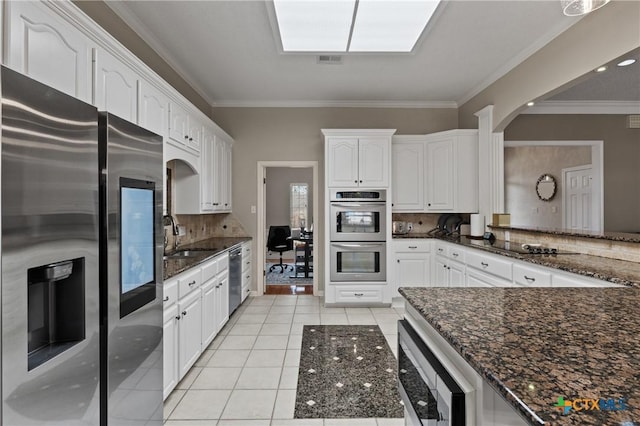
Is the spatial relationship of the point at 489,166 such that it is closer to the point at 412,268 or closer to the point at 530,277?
the point at 412,268

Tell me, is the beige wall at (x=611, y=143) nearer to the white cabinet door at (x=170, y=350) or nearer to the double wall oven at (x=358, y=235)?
the double wall oven at (x=358, y=235)

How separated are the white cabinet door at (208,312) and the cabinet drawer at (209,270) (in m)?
0.05

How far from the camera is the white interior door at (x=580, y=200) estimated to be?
17.2ft

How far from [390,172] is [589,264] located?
98.2 inches

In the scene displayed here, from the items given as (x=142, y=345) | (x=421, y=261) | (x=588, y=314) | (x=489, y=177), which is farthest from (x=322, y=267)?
(x=588, y=314)

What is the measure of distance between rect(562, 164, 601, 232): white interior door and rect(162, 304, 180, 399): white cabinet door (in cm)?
575

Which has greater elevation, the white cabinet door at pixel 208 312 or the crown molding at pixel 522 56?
the crown molding at pixel 522 56

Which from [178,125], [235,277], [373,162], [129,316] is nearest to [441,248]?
[373,162]

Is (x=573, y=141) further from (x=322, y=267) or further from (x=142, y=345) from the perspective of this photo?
(x=142, y=345)

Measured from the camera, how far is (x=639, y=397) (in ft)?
1.90

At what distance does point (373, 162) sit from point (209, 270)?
249 centimetres

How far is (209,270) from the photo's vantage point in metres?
2.99

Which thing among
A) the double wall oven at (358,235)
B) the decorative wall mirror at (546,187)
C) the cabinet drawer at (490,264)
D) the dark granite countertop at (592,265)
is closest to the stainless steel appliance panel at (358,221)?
the double wall oven at (358,235)

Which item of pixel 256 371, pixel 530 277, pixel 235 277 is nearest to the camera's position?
pixel 530 277
